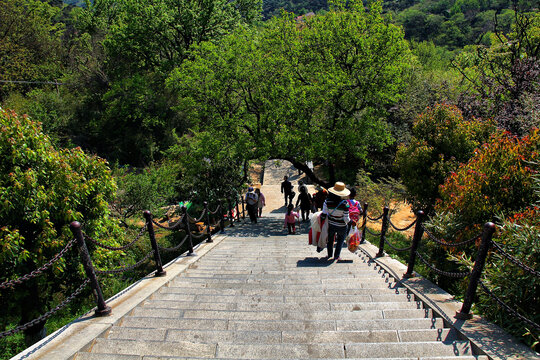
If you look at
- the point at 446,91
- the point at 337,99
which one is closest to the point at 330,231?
the point at 337,99

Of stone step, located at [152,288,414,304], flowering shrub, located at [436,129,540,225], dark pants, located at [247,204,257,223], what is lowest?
dark pants, located at [247,204,257,223]

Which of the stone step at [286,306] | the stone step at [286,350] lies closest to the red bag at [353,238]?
the stone step at [286,306]

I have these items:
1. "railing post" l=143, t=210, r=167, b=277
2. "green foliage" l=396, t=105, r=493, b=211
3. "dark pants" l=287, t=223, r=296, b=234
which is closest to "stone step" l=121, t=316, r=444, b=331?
"railing post" l=143, t=210, r=167, b=277

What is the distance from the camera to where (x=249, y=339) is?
342 centimetres

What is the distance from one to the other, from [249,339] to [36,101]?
105 ft

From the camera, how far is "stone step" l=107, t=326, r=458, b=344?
3402mm

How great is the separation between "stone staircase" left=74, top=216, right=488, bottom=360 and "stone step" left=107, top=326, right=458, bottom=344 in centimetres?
1

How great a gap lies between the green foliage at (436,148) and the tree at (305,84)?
2535mm

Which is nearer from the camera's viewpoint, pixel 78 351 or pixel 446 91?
pixel 78 351

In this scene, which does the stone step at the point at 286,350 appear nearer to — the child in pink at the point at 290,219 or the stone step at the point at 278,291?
the stone step at the point at 278,291

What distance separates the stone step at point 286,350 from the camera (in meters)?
3.16

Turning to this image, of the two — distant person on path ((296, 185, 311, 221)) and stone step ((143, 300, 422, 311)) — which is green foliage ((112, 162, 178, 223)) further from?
stone step ((143, 300, 422, 311))

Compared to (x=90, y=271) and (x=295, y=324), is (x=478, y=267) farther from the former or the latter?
(x=90, y=271)

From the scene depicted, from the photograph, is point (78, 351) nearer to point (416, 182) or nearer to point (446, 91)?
point (416, 182)
